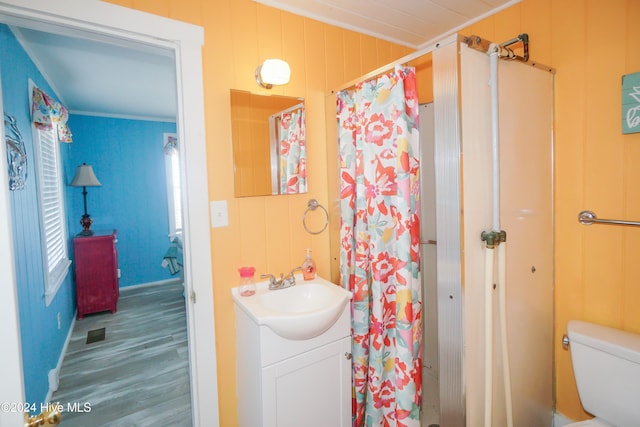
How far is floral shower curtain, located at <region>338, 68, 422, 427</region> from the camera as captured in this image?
1.47 meters

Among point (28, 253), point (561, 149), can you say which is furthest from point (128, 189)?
point (561, 149)

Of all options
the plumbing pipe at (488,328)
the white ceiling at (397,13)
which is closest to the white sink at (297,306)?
the plumbing pipe at (488,328)

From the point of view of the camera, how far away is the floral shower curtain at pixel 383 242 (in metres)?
1.47

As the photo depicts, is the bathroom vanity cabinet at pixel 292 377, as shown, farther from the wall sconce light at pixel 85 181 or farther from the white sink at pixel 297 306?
the wall sconce light at pixel 85 181

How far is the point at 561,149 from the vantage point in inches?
66.0

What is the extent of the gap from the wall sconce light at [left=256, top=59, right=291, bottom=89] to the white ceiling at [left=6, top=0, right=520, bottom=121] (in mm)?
387

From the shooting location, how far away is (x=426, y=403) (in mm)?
2090

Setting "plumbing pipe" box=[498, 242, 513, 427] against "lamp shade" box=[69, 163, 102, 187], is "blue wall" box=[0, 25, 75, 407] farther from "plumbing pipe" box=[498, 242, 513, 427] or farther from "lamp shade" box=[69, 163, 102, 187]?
"plumbing pipe" box=[498, 242, 513, 427]

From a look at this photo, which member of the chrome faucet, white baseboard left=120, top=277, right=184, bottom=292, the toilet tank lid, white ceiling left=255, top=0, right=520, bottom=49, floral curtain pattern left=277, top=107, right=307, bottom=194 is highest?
white ceiling left=255, top=0, right=520, bottom=49

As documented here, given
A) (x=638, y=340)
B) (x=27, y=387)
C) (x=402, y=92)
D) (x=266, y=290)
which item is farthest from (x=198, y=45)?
(x=638, y=340)

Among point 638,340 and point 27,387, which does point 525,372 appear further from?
point 27,387

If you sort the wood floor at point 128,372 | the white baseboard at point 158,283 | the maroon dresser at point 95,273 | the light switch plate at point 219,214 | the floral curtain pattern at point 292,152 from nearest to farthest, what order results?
the light switch plate at point 219,214 → the floral curtain pattern at point 292,152 → the wood floor at point 128,372 → the maroon dresser at point 95,273 → the white baseboard at point 158,283

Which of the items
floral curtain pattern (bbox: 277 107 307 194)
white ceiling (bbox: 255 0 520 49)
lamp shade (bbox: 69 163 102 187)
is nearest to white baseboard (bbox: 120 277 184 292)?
lamp shade (bbox: 69 163 102 187)

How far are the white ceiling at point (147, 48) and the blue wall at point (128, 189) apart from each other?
1.69ft
